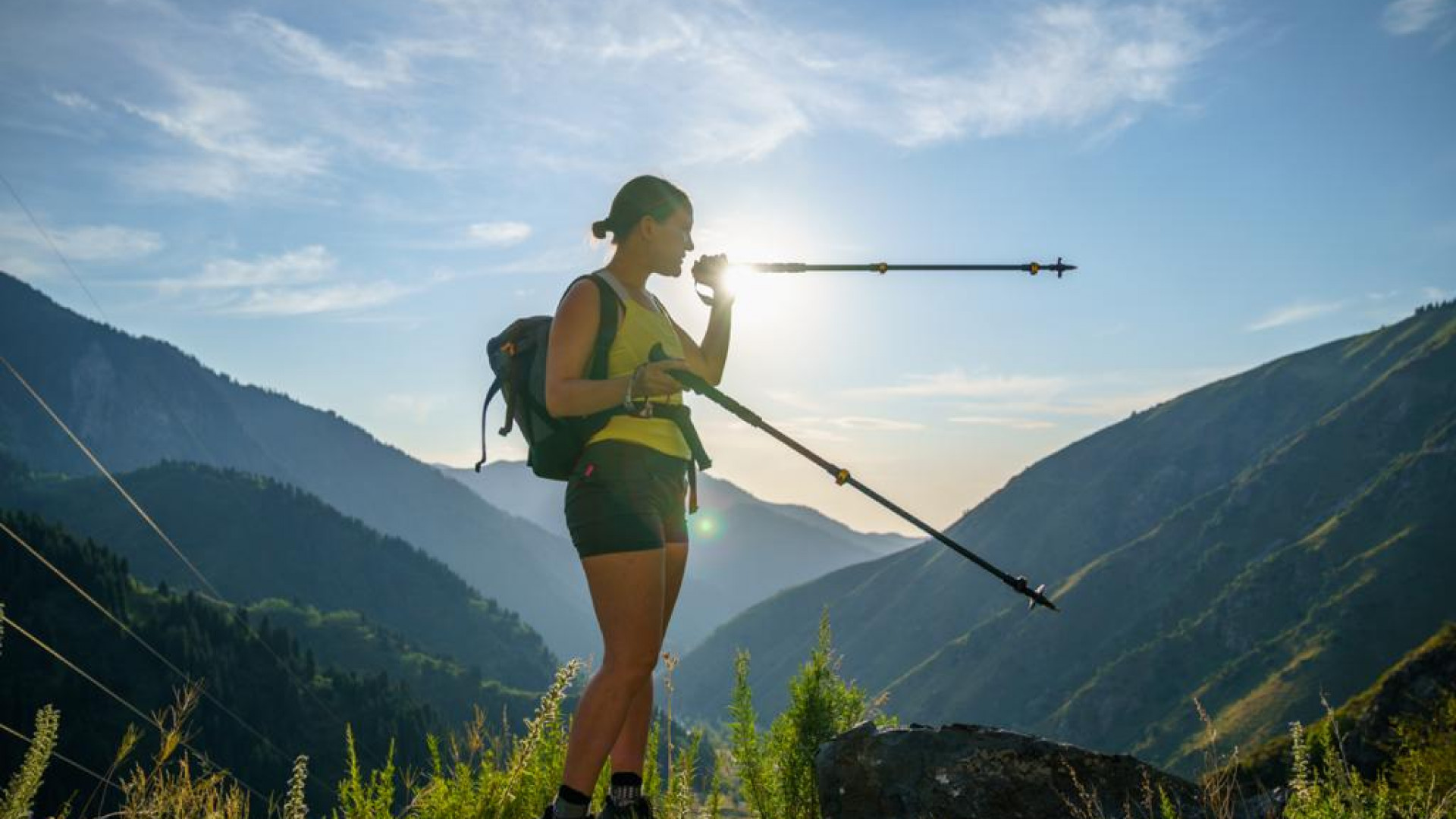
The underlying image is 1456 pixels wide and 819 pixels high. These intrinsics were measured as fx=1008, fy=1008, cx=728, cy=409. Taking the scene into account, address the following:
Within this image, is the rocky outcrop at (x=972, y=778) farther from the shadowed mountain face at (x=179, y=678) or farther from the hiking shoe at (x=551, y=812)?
the shadowed mountain face at (x=179, y=678)

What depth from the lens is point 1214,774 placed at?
12.4ft

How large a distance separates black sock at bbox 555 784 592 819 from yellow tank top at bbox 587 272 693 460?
1.31m

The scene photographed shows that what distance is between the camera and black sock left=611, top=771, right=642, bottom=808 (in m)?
4.05

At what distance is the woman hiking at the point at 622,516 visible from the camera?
3.75 meters

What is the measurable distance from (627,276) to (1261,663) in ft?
682

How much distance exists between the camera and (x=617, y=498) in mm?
3773

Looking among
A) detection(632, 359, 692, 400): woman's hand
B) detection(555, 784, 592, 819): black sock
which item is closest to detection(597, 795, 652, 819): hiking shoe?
detection(555, 784, 592, 819): black sock

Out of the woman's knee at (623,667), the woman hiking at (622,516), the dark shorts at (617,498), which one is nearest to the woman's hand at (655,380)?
the woman hiking at (622,516)

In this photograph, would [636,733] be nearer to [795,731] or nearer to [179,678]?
[795,731]

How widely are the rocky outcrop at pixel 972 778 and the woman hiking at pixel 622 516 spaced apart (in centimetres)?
154

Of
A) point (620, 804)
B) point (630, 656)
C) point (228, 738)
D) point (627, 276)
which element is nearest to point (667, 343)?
point (627, 276)

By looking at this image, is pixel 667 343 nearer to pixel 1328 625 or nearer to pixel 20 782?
pixel 20 782

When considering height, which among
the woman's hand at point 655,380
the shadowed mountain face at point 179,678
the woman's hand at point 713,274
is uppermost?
the woman's hand at point 713,274

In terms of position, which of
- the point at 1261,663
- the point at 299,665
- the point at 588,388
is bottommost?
the point at 1261,663
